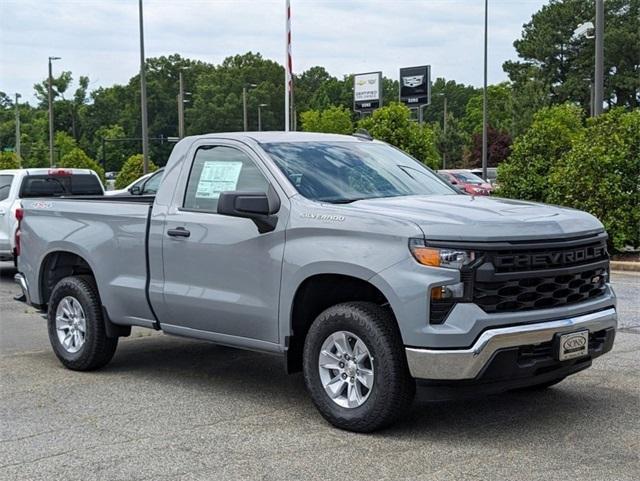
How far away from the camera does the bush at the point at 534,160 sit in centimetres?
1831

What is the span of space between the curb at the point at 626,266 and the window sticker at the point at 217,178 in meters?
10.2

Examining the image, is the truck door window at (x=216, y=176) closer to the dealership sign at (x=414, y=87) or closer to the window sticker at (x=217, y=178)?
the window sticker at (x=217, y=178)

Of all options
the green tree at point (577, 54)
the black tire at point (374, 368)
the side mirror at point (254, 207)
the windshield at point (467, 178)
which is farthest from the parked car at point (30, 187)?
the green tree at point (577, 54)

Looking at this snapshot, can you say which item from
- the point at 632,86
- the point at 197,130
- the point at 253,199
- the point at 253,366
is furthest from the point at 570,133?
the point at 197,130

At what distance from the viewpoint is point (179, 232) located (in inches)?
277

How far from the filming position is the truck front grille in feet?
18.3

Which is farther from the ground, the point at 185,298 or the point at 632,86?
the point at 632,86

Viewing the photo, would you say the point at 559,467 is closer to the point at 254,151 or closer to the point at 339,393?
the point at 339,393

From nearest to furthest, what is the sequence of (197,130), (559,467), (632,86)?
(559,467)
(632,86)
(197,130)

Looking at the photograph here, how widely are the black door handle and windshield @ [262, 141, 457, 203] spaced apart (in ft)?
2.80

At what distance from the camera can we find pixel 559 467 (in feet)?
17.0

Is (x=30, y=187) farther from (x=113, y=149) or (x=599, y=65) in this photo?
(x=113, y=149)

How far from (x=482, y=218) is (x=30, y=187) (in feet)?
37.1

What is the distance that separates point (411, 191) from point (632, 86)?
76279 millimetres
